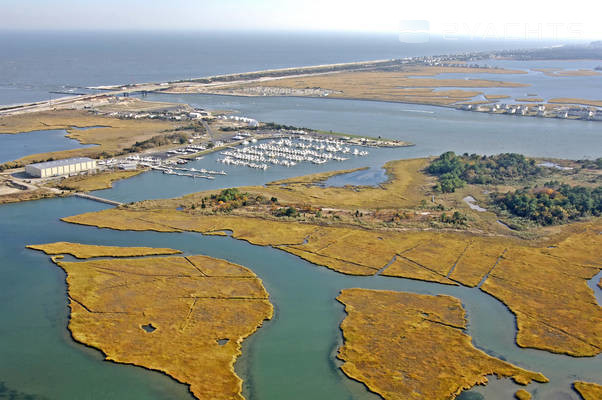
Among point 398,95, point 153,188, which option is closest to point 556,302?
point 153,188

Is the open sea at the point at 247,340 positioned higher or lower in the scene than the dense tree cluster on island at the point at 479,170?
lower

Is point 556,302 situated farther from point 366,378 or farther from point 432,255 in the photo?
point 366,378

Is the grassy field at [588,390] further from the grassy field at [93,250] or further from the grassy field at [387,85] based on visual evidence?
the grassy field at [387,85]

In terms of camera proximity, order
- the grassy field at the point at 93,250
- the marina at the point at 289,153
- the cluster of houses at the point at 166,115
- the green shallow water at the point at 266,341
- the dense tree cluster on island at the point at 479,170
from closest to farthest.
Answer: the green shallow water at the point at 266,341
the grassy field at the point at 93,250
the dense tree cluster on island at the point at 479,170
the marina at the point at 289,153
the cluster of houses at the point at 166,115

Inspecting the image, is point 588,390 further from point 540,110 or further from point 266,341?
point 540,110

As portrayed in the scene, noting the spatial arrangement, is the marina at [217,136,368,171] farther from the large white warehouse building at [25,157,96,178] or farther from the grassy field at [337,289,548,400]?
the grassy field at [337,289,548,400]

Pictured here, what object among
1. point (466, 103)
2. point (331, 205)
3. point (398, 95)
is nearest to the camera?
point (331, 205)

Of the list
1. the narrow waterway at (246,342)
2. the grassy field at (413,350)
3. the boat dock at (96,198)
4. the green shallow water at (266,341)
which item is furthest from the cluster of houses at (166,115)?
the grassy field at (413,350)
